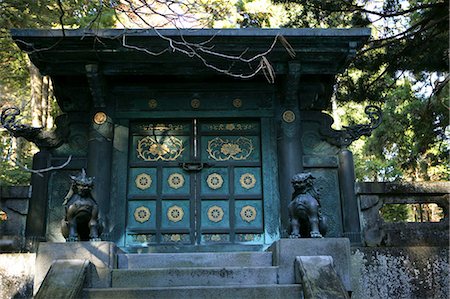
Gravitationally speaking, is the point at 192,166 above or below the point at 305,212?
above

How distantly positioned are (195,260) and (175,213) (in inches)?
61.4

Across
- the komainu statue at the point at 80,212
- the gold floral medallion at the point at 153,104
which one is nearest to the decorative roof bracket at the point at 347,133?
the gold floral medallion at the point at 153,104

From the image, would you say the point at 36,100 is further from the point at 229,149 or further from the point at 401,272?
the point at 401,272

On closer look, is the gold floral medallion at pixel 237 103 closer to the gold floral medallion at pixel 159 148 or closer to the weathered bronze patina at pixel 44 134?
the gold floral medallion at pixel 159 148

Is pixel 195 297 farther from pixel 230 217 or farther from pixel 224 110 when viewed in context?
pixel 224 110

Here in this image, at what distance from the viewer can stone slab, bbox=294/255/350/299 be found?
18.8 feet

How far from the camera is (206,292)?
20.0ft

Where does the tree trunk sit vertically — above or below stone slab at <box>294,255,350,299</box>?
above

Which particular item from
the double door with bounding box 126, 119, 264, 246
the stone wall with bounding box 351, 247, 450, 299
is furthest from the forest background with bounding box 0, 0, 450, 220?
the stone wall with bounding box 351, 247, 450, 299

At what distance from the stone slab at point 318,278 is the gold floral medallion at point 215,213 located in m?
2.36

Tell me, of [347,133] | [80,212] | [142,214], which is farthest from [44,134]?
[347,133]

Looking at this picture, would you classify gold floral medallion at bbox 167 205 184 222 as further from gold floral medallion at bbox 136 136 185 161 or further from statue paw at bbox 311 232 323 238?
statue paw at bbox 311 232 323 238

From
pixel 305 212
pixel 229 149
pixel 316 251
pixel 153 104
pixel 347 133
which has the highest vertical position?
pixel 153 104

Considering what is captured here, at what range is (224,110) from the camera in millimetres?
9047
